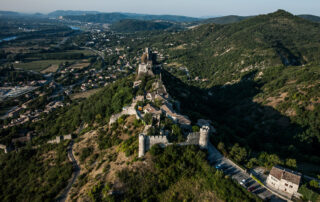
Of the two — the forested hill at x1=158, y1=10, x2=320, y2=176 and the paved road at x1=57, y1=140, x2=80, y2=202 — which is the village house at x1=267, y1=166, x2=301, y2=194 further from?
the paved road at x1=57, y1=140, x2=80, y2=202

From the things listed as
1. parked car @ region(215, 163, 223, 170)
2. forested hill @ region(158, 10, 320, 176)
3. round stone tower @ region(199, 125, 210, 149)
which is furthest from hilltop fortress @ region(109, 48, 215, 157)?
forested hill @ region(158, 10, 320, 176)

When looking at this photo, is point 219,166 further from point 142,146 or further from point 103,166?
point 103,166

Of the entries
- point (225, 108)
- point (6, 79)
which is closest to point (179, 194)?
point (225, 108)

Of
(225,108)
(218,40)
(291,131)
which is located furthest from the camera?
(218,40)

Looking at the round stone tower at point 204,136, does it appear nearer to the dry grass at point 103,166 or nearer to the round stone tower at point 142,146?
the round stone tower at point 142,146

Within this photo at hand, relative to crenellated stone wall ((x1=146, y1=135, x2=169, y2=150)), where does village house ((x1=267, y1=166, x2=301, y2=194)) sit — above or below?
below

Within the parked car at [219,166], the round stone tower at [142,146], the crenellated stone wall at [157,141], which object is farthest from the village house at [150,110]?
the parked car at [219,166]

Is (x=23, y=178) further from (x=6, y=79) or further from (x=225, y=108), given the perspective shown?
(x=6, y=79)
